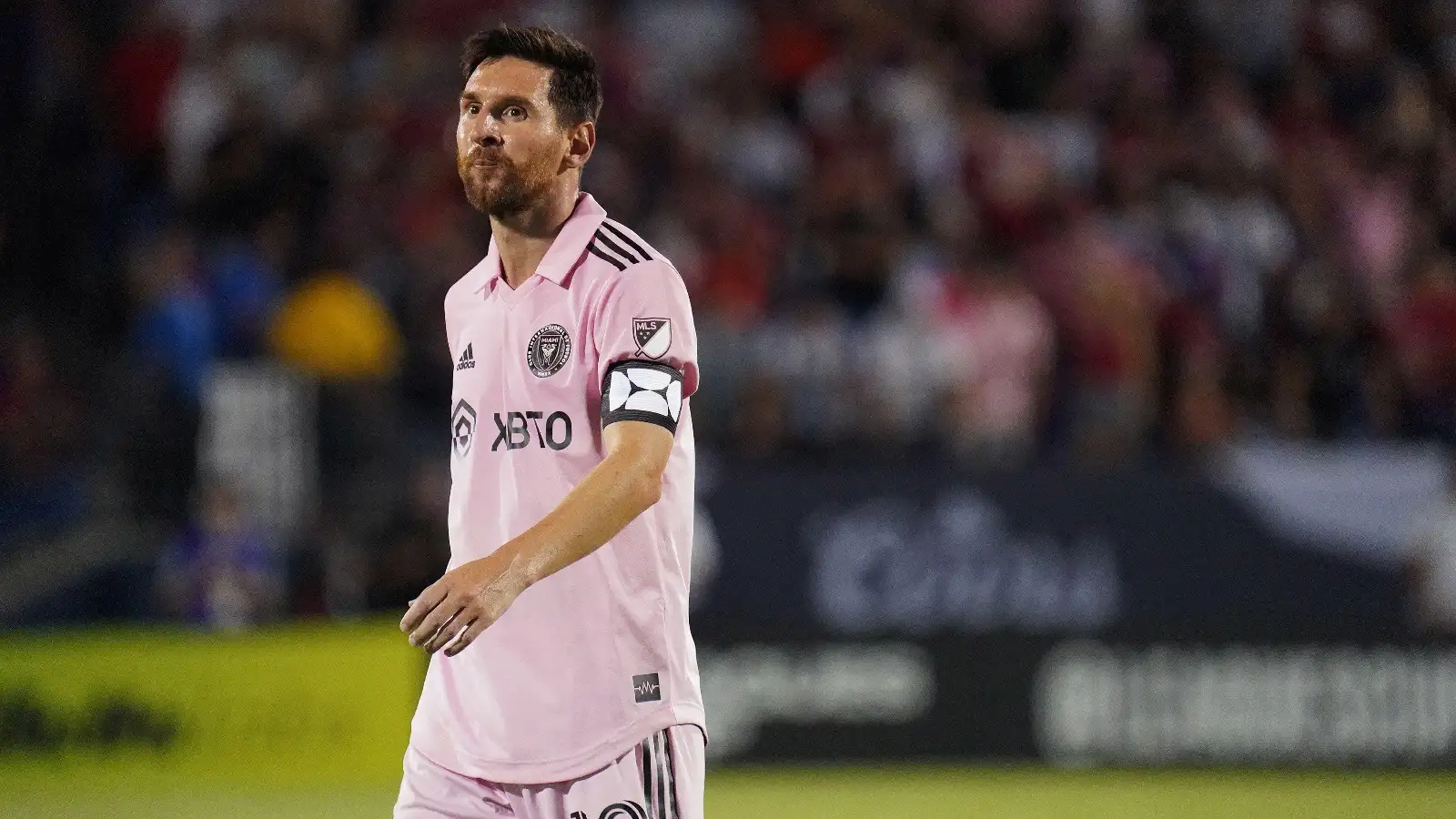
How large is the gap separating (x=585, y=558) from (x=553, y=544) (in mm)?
375

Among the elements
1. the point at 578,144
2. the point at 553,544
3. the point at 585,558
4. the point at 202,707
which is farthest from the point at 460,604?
the point at 202,707

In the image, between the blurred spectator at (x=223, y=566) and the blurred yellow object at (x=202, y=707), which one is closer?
the blurred yellow object at (x=202, y=707)

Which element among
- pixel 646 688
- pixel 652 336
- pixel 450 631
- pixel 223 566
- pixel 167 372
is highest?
pixel 167 372

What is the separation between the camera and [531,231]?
386 centimetres

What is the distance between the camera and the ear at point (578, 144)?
3.80 meters

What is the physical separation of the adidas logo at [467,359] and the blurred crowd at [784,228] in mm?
6886

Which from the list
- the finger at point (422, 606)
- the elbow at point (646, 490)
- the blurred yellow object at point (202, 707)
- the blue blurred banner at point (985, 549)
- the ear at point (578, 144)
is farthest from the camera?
the blue blurred banner at point (985, 549)

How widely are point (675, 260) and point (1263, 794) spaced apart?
4558 mm

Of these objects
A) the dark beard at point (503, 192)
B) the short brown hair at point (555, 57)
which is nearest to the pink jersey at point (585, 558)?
the dark beard at point (503, 192)

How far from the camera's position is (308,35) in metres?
12.9

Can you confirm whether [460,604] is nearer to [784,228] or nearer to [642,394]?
[642,394]

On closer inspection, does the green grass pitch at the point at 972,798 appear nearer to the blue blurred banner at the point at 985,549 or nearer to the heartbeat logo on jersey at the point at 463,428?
the blue blurred banner at the point at 985,549

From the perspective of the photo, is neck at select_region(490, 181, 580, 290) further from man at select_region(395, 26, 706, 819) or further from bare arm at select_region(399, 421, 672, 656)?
bare arm at select_region(399, 421, 672, 656)

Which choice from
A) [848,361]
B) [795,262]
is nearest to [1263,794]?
[848,361]
